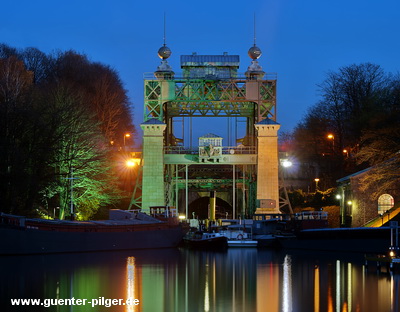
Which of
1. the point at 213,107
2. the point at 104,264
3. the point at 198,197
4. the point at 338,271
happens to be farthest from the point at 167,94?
the point at 338,271

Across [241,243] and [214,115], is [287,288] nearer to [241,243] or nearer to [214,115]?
[241,243]

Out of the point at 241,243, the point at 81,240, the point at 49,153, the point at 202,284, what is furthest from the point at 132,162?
the point at 202,284

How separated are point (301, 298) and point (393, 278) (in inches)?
286

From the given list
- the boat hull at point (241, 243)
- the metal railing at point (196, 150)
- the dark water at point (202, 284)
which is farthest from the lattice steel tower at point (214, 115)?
the dark water at point (202, 284)

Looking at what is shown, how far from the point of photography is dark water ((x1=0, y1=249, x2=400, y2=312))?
22.8 m

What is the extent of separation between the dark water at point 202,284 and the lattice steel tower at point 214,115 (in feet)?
76.0

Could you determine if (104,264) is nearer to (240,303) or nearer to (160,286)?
(160,286)

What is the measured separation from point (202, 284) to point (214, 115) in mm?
42167

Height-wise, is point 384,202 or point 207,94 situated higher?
point 207,94

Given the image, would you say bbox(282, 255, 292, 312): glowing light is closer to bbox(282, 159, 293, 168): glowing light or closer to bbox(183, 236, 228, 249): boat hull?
bbox(183, 236, 228, 249): boat hull

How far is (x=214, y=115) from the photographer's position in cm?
6938

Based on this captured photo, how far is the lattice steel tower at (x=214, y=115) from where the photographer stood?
64.3 meters

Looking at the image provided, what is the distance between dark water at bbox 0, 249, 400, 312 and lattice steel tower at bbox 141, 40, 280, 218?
2316 cm

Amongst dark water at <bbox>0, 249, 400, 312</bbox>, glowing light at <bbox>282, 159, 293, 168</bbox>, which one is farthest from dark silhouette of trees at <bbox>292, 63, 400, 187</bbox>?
dark water at <bbox>0, 249, 400, 312</bbox>
